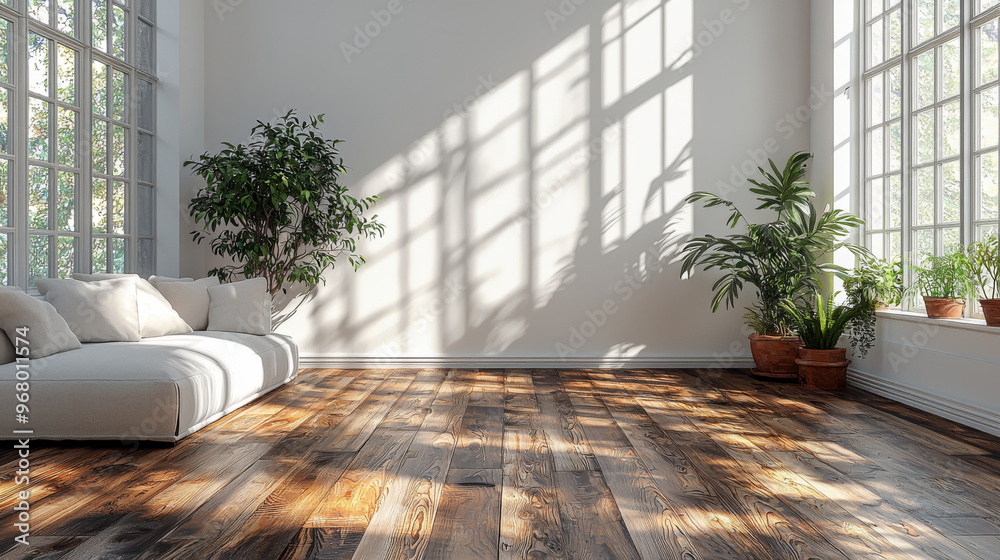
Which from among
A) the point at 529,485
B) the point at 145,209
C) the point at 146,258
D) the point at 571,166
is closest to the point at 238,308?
the point at 146,258

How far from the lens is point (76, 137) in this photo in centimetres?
443

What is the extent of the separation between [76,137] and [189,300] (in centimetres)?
130

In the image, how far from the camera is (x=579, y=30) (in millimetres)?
5348

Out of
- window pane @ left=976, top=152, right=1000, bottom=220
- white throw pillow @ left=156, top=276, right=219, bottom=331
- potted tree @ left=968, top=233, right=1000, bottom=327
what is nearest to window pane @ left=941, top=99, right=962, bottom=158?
window pane @ left=976, top=152, right=1000, bottom=220

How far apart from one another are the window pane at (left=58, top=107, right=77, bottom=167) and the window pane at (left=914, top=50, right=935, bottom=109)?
5418mm

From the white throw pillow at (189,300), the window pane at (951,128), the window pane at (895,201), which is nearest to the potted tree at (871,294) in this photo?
the window pane at (895,201)

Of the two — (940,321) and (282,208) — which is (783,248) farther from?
(282,208)

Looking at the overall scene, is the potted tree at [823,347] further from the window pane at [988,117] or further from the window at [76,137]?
the window at [76,137]

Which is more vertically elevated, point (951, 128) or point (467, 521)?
point (951, 128)

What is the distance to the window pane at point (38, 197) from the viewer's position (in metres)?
4.03

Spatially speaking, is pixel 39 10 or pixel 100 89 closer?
pixel 39 10

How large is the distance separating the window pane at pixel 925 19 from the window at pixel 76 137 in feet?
17.7

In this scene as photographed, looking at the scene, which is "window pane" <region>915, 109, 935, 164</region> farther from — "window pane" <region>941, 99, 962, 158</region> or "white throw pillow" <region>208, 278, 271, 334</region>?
"white throw pillow" <region>208, 278, 271, 334</region>

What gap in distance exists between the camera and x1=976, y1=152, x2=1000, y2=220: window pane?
358 cm
